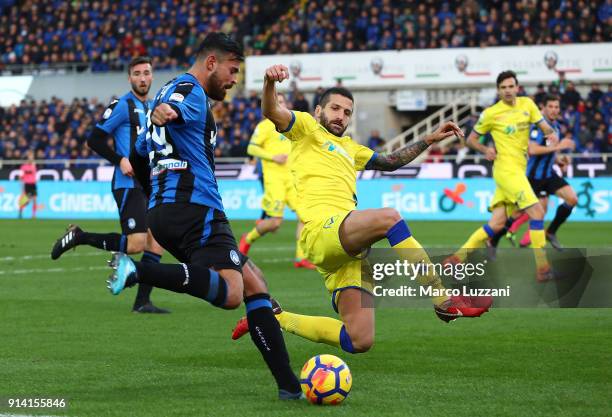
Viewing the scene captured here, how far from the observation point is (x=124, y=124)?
10586mm

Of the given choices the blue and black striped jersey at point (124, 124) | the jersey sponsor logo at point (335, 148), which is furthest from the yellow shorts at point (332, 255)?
the blue and black striped jersey at point (124, 124)

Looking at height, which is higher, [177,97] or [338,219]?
[177,97]

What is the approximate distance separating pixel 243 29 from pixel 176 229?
34.6 metres

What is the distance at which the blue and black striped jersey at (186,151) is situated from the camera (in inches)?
242

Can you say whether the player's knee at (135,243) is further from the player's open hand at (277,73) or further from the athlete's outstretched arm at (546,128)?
the athlete's outstretched arm at (546,128)

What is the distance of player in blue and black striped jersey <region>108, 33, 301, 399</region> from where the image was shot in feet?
19.8

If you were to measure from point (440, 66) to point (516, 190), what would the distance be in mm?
22229

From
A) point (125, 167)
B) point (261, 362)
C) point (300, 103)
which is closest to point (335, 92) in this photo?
point (261, 362)

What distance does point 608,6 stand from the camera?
33281 millimetres

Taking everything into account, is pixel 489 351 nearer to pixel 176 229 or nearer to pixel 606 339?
pixel 606 339

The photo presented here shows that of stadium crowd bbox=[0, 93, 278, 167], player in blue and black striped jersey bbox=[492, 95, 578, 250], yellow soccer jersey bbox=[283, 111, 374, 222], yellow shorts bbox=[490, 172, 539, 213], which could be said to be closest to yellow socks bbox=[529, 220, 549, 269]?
yellow shorts bbox=[490, 172, 539, 213]

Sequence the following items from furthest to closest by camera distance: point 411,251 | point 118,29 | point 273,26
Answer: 1. point 118,29
2. point 273,26
3. point 411,251

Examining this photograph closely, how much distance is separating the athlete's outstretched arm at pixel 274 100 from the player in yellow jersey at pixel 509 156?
6.49 metres

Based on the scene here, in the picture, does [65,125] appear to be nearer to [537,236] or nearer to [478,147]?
[478,147]
